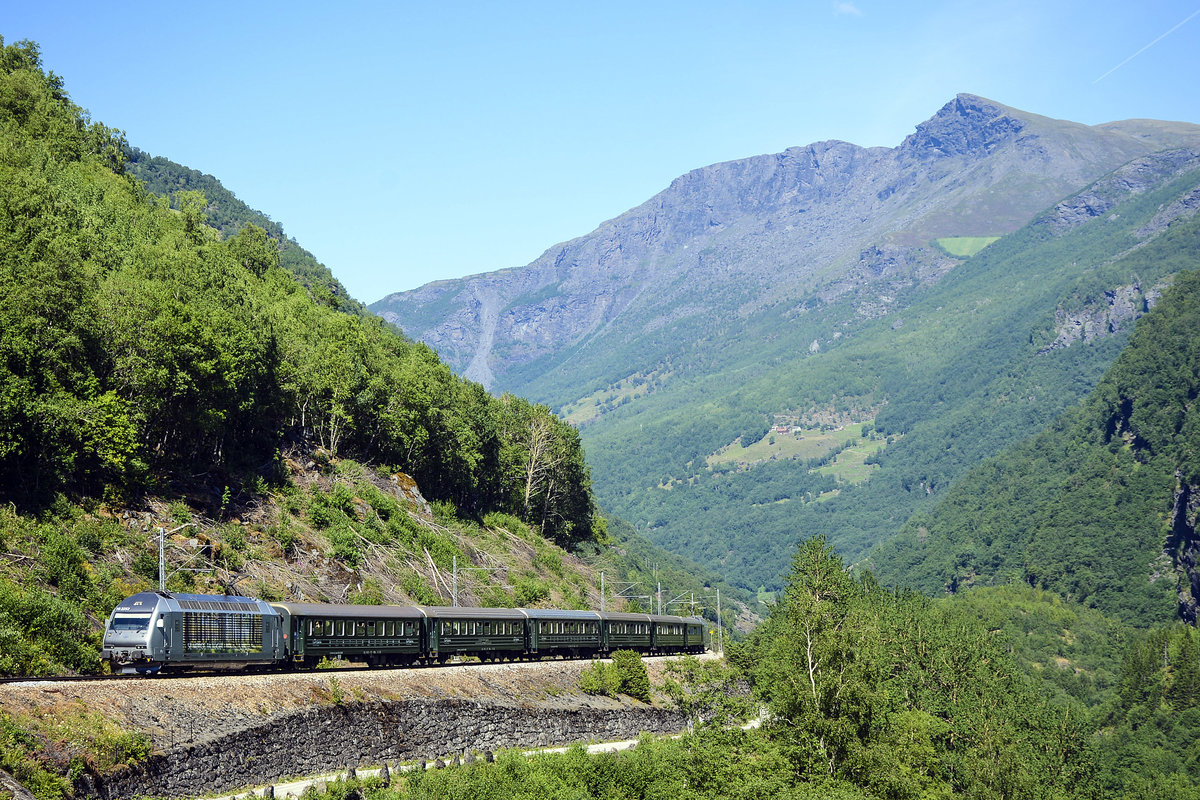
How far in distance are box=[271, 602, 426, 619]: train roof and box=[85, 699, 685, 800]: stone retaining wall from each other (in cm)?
605

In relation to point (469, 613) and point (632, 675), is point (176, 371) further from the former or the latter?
point (632, 675)

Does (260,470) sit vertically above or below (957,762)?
above

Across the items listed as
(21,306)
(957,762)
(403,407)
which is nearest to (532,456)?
(403,407)

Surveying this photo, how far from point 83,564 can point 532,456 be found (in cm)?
8000

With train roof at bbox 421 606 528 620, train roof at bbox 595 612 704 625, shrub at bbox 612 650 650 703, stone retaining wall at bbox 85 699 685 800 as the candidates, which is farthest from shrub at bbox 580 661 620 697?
train roof at bbox 595 612 704 625

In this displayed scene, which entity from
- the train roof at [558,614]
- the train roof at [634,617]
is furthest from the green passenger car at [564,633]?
the train roof at [634,617]

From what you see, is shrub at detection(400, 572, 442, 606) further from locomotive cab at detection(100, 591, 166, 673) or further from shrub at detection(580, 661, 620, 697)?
locomotive cab at detection(100, 591, 166, 673)

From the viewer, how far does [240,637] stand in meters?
49.7

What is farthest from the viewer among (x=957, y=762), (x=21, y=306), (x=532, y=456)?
(x=532, y=456)

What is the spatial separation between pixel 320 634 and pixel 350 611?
2339mm

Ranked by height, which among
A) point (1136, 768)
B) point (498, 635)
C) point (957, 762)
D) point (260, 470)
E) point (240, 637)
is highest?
point (260, 470)

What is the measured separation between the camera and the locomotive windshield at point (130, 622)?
4559 centimetres

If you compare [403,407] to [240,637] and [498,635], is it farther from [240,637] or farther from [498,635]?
[240,637]

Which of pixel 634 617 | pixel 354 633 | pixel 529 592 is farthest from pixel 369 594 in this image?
pixel 529 592
